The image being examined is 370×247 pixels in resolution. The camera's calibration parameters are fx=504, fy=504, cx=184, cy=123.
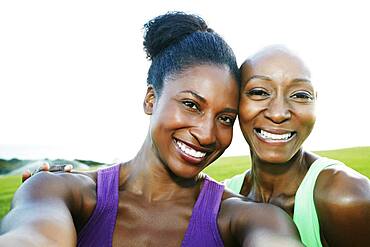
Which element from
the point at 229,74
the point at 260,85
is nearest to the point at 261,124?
the point at 260,85

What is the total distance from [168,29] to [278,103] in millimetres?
670

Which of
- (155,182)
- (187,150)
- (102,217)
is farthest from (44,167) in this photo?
(187,150)

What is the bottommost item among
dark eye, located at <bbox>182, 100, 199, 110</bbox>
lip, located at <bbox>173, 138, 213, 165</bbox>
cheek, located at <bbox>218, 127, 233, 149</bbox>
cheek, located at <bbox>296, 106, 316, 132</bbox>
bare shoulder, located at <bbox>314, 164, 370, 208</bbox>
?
bare shoulder, located at <bbox>314, 164, 370, 208</bbox>

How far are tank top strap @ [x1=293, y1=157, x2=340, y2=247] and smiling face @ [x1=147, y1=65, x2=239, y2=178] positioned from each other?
0.55 m

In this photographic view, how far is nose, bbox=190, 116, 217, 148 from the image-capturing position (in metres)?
2.20

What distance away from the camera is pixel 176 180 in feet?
7.95

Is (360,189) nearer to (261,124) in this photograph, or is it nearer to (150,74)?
(261,124)

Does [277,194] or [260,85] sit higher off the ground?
[260,85]

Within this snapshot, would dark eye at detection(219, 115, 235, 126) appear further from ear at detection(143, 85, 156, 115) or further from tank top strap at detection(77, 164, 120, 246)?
tank top strap at detection(77, 164, 120, 246)

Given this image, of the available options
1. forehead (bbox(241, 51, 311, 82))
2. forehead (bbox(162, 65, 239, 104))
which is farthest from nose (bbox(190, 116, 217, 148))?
forehead (bbox(241, 51, 311, 82))

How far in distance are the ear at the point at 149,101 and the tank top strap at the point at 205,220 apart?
0.45 metres

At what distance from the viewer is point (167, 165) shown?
2297 millimetres

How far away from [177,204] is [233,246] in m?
0.33

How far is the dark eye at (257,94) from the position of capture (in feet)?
8.39
